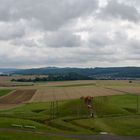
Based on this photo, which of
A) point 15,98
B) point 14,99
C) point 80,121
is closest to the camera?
point 80,121

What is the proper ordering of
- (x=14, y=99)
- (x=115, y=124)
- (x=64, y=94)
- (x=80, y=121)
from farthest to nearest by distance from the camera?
(x=64, y=94) < (x=14, y=99) < (x=80, y=121) < (x=115, y=124)

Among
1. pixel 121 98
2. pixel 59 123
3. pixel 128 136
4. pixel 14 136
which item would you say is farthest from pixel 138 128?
pixel 121 98

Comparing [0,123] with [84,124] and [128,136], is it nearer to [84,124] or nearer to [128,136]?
[84,124]

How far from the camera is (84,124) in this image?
53.8 metres

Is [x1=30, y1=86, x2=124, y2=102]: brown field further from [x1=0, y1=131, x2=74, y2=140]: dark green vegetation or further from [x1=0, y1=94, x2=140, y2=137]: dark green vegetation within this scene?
[x1=0, y1=131, x2=74, y2=140]: dark green vegetation

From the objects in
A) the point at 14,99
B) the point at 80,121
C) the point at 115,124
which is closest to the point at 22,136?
the point at 80,121

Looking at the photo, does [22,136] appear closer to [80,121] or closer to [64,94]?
[80,121]

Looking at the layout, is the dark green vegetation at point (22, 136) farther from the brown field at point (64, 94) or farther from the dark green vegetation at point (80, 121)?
the brown field at point (64, 94)

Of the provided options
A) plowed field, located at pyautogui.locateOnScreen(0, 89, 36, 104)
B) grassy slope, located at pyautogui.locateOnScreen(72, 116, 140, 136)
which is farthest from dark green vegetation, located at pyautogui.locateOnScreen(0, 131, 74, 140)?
plowed field, located at pyautogui.locateOnScreen(0, 89, 36, 104)

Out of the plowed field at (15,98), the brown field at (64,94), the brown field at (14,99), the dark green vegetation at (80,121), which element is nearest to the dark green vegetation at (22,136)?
the dark green vegetation at (80,121)

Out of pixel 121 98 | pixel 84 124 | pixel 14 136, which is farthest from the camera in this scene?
pixel 121 98

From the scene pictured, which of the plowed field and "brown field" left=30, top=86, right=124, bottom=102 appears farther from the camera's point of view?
"brown field" left=30, top=86, right=124, bottom=102

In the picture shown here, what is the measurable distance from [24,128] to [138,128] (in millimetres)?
14636

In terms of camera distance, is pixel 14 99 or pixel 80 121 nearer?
pixel 80 121
